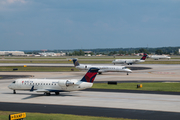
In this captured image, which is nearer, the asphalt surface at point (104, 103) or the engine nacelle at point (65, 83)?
the asphalt surface at point (104, 103)

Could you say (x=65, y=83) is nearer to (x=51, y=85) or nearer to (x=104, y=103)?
(x=51, y=85)

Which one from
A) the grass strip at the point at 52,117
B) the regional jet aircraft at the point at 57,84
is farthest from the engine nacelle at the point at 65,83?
the grass strip at the point at 52,117

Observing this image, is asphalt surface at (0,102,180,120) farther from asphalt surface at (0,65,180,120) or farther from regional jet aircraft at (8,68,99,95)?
regional jet aircraft at (8,68,99,95)

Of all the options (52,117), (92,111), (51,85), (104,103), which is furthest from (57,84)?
(52,117)

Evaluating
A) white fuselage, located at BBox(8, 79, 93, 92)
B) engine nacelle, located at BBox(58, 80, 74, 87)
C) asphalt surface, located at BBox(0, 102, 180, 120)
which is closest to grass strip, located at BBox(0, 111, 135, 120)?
asphalt surface, located at BBox(0, 102, 180, 120)

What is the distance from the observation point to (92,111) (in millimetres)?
34250

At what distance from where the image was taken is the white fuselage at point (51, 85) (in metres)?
44.7

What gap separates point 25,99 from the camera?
43.5 m

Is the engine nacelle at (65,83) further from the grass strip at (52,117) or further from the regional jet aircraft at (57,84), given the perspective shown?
the grass strip at (52,117)

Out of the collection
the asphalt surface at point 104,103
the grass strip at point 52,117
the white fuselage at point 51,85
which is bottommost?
the asphalt surface at point 104,103

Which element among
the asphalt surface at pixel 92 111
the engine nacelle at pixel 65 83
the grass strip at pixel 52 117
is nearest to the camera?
the grass strip at pixel 52 117

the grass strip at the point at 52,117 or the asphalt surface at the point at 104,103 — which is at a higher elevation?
the grass strip at the point at 52,117

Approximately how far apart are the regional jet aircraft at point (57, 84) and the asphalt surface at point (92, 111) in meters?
7.28

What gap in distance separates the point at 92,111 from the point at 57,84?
13.3 meters
